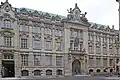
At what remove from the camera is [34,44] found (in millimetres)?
59812

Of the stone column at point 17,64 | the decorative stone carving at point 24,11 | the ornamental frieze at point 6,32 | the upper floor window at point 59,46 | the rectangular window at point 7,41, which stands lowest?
the stone column at point 17,64

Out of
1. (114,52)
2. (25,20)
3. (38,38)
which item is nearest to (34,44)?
(38,38)

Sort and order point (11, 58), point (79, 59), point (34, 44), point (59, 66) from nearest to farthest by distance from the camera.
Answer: point (11, 58) → point (34, 44) → point (59, 66) → point (79, 59)

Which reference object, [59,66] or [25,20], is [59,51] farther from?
[25,20]

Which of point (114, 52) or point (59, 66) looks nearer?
point (59, 66)

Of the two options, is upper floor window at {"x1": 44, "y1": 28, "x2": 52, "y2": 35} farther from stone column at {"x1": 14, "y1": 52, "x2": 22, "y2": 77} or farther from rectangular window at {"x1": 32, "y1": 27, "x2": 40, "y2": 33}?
stone column at {"x1": 14, "y1": 52, "x2": 22, "y2": 77}

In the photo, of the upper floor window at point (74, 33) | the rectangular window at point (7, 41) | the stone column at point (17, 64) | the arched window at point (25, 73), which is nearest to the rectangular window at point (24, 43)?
the stone column at point (17, 64)

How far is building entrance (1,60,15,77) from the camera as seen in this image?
55594 millimetres

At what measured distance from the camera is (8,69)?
58.5m

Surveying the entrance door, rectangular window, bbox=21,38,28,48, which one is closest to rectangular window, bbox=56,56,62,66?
rectangular window, bbox=21,38,28,48

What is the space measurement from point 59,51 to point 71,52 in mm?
3488

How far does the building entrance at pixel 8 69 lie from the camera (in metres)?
55.6

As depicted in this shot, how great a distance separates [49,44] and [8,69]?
11561 mm

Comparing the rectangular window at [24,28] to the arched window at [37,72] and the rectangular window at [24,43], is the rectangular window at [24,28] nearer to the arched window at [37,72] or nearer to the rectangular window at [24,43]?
the rectangular window at [24,43]
